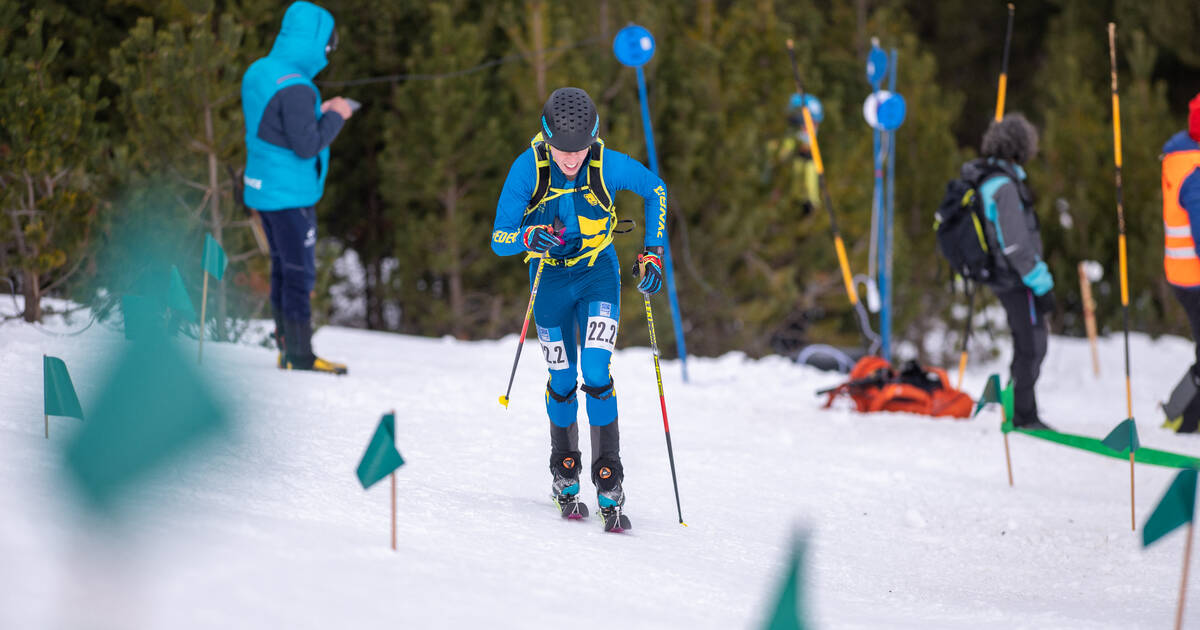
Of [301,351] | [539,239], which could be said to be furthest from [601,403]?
[301,351]

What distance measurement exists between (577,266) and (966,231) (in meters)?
3.34

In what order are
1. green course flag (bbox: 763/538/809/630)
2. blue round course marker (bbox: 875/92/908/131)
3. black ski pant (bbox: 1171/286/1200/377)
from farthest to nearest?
blue round course marker (bbox: 875/92/908/131), black ski pant (bbox: 1171/286/1200/377), green course flag (bbox: 763/538/809/630)

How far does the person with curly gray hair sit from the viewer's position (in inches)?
247

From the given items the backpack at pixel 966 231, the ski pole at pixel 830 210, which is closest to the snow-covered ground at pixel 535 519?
the ski pole at pixel 830 210

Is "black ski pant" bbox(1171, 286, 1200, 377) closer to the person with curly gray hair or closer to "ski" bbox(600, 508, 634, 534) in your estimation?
the person with curly gray hair

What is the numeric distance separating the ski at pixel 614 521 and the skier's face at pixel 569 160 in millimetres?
1204

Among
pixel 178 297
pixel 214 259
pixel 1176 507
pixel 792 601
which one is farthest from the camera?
pixel 214 259

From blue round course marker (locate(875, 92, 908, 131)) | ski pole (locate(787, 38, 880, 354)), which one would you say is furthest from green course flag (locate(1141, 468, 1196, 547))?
blue round course marker (locate(875, 92, 908, 131))

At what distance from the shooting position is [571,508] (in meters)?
4.03

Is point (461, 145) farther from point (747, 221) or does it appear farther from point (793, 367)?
point (793, 367)

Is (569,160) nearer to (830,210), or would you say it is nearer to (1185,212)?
(1185,212)

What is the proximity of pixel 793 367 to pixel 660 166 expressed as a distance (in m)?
3.02

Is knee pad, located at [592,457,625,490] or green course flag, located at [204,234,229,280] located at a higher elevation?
green course flag, located at [204,234,229,280]

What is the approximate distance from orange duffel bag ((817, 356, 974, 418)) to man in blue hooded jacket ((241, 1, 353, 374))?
133 inches
